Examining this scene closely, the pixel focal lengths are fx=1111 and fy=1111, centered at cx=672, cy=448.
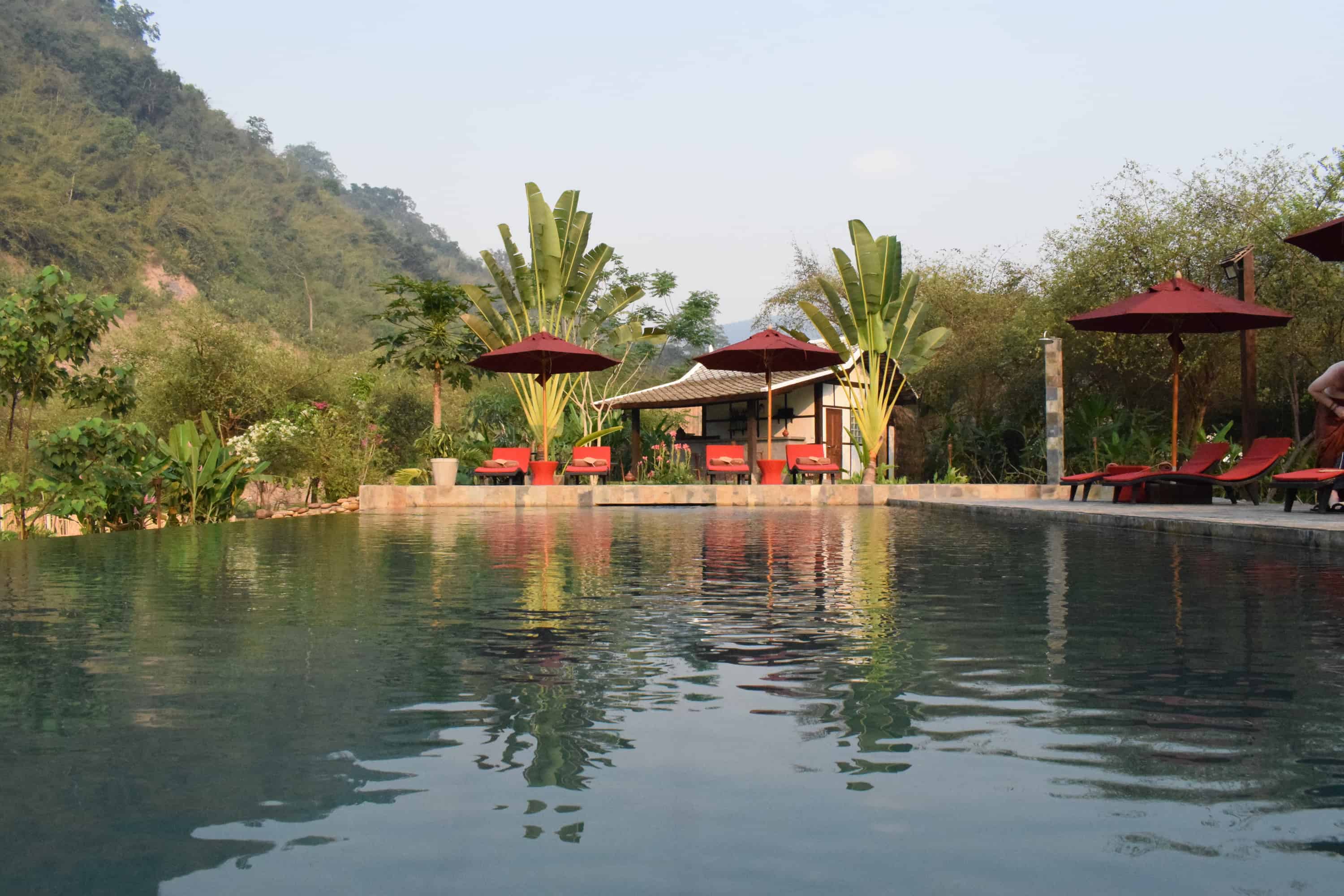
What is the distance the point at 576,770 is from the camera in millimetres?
2691

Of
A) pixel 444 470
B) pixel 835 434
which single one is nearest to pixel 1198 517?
pixel 444 470

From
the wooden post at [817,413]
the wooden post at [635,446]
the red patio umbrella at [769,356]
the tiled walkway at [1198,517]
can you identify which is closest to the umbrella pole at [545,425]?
the red patio umbrella at [769,356]

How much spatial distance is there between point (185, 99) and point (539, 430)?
243 feet

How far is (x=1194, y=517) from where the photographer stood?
11086 mm

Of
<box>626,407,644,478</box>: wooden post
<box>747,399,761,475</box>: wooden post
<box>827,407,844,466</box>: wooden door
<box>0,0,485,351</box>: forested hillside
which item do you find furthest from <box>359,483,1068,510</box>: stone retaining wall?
<box>0,0,485,351</box>: forested hillside

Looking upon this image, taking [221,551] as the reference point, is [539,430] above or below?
above

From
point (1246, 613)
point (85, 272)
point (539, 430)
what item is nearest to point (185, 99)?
point (85, 272)

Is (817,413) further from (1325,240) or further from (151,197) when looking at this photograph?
(151,197)

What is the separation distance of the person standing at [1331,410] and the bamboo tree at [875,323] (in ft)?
30.3

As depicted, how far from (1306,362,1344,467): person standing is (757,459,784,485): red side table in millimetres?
10045

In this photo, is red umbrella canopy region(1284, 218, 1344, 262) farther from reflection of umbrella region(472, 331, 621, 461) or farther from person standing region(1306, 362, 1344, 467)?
reflection of umbrella region(472, 331, 621, 461)

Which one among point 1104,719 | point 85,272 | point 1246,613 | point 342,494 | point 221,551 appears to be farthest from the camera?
point 85,272

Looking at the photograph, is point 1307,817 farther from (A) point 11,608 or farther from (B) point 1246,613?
(A) point 11,608

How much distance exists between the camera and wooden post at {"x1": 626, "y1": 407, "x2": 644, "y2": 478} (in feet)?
93.8
